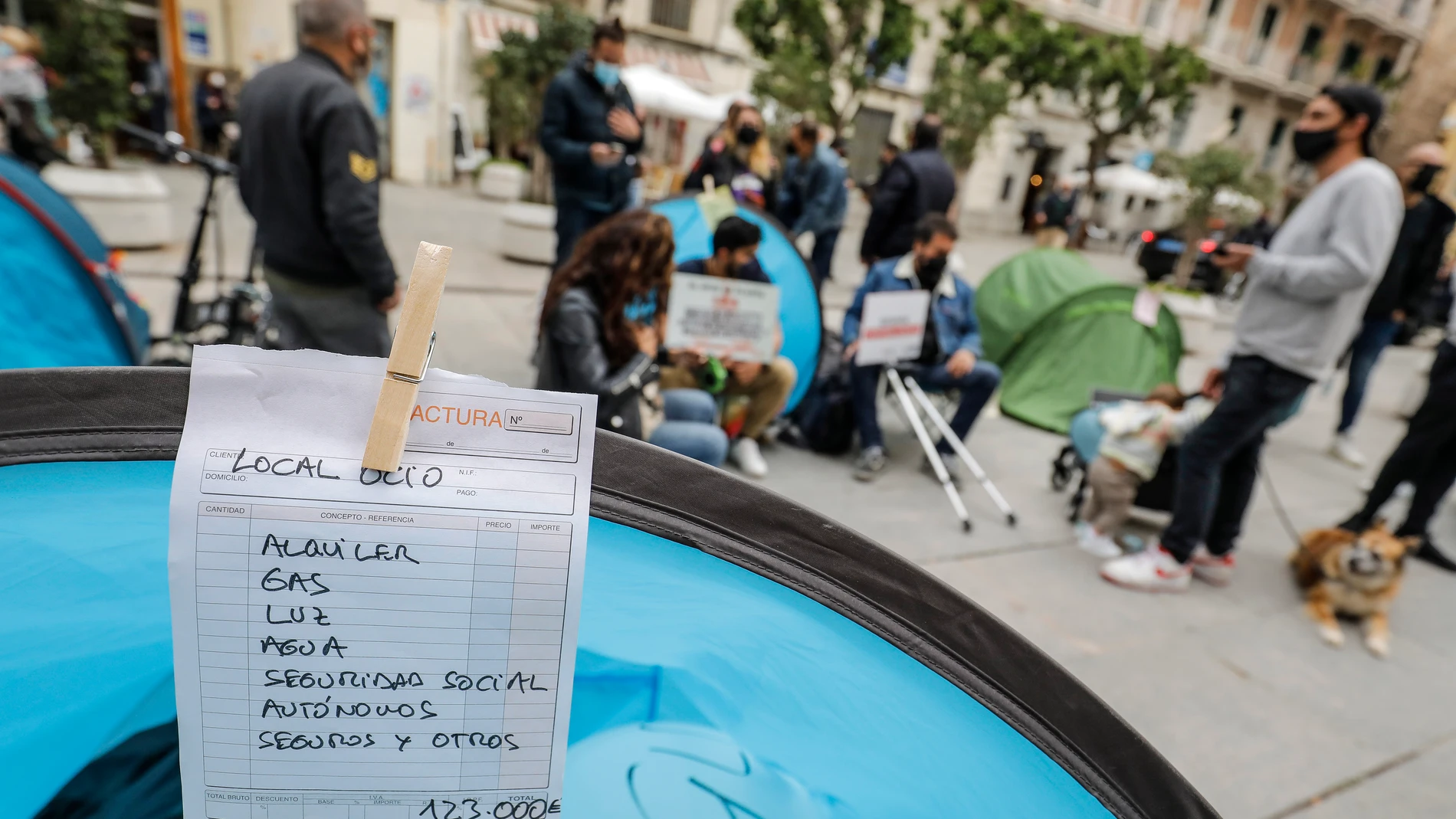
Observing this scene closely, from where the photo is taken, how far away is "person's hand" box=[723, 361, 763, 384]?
3.45m

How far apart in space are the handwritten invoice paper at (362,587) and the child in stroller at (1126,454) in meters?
3.25

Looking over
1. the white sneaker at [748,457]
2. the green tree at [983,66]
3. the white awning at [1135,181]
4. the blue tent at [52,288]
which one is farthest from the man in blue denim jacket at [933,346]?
the white awning at [1135,181]

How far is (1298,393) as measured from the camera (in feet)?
9.12

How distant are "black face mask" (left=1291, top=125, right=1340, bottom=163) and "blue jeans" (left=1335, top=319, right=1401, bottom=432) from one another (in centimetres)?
282

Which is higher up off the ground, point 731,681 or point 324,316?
point 731,681

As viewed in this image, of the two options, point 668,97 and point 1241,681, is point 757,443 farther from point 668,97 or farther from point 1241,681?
point 668,97

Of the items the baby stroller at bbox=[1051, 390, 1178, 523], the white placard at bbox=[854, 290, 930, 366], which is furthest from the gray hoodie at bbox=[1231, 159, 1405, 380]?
the white placard at bbox=[854, 290, 930, 366]

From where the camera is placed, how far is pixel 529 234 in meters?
7.21

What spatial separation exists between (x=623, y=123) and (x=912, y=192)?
1.87 m

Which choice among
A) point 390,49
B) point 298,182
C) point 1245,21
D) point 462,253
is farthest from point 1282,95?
point 298,182

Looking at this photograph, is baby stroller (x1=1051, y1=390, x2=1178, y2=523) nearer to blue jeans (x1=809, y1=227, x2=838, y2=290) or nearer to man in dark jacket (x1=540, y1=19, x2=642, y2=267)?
man in dark jacket (x1=540, y1=19, x2=642, y2=267)

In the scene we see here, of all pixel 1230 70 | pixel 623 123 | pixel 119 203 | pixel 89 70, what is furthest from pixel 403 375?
pixel 1230 70

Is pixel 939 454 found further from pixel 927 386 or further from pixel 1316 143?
pixel 1316 143

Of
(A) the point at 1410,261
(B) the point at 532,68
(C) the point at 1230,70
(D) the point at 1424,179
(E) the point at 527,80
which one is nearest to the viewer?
(D) the point at 1424,179
